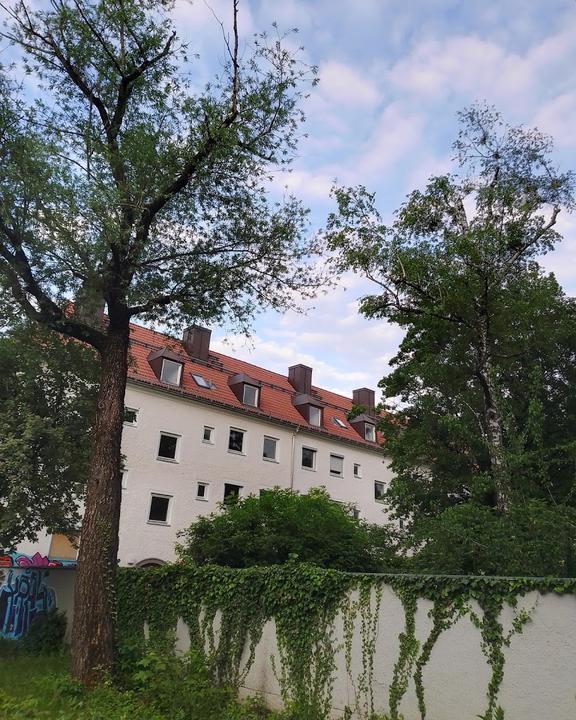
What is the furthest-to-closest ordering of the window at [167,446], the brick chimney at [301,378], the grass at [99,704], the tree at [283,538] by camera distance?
the brick chimney at [301,378] < the window at [167,446] < the tree at [283,538] < the grass at [99,704]

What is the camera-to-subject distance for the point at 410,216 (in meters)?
16.1

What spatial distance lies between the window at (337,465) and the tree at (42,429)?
823 inches

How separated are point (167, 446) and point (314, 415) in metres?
11.7

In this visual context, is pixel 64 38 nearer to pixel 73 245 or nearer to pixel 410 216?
pixel 73 245

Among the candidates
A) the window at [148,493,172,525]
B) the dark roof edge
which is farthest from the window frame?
the window at [148,493,172,525]

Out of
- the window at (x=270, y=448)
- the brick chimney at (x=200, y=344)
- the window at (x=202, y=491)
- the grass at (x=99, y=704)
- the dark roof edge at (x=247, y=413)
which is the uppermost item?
the brick chimney at (x=200, y=344)

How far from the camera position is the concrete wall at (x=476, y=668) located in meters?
5.79

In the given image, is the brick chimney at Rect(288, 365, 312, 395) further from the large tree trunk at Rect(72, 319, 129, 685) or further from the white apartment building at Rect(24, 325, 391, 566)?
the large tree trunk at Rect(72, 319, 129, 685)

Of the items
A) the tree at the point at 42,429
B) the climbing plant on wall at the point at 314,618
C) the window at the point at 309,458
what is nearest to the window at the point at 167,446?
the window at the point at 309,458

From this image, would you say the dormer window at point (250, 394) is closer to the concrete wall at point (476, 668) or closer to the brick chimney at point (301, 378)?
the brick chimney at point (301, 378)

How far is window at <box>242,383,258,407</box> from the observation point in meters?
31.2

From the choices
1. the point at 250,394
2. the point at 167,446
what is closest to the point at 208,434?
the point at 167,446

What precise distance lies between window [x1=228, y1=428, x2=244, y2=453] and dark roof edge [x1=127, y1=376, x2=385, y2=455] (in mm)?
994

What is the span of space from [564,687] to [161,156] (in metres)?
9.99
